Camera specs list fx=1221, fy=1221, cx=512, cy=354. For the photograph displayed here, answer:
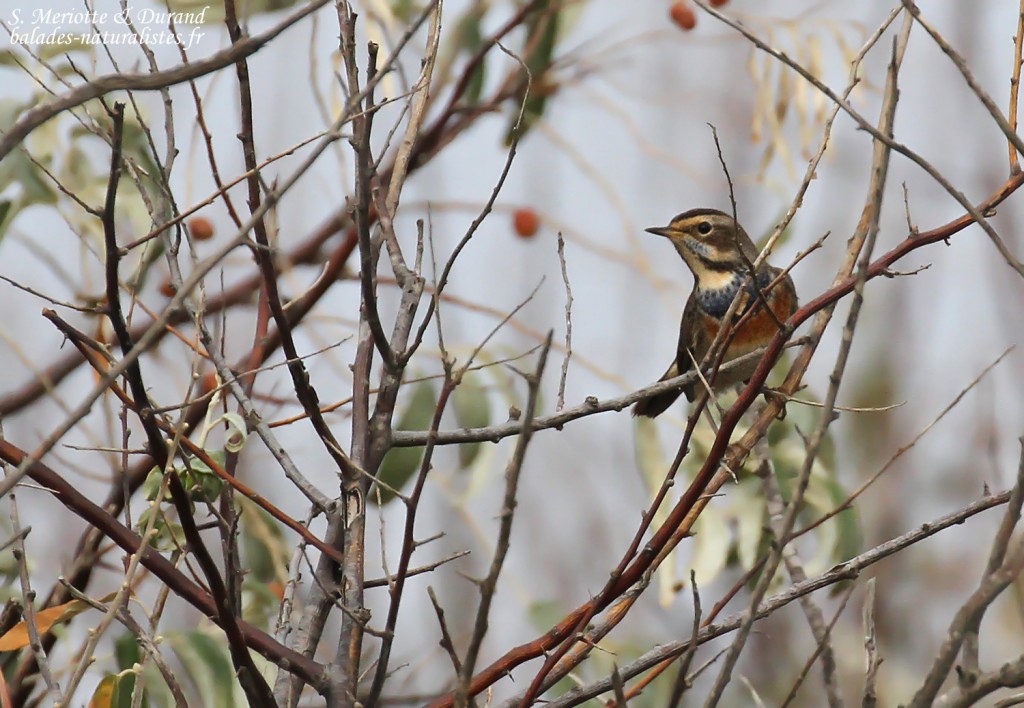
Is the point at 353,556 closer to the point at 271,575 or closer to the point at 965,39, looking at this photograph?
the point at 271,575

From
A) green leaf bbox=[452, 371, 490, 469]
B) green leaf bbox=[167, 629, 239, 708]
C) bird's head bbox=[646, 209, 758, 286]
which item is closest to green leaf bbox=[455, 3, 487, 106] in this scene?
bird's head bbox=[646, 209, 758, 286]

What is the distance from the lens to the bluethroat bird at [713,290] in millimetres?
4180

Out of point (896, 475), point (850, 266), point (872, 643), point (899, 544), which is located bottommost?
point (872, 643)

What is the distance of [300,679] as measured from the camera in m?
2.14

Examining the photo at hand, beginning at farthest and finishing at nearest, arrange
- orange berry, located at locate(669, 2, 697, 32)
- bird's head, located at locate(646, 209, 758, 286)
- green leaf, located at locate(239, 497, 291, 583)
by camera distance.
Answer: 1. bird's head, located at locate(646, 209, 758, 286)
2. orange berry, located at locate(669, 2, 697, 32)
3. green leaf, located at locate(239, 497, 291, 583)

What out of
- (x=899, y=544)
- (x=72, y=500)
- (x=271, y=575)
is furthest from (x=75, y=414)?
(x=271, y=575)

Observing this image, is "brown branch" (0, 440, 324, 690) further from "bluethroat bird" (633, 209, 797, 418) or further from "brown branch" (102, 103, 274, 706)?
"bluethroat bird" (633, 209, 797, 418)

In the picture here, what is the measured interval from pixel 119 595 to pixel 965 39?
6.74 m

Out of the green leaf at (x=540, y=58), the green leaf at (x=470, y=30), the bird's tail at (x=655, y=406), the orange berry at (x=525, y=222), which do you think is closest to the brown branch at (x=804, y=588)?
the bird's tail at (x=655, y=406)

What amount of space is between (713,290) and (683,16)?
3.32ft

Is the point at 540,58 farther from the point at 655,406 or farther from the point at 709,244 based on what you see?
the point at 655,406

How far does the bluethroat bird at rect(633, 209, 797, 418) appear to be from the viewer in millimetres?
4180

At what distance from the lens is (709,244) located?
4.68 meters

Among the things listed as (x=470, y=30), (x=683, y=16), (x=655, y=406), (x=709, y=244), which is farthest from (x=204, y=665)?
(x=683, y=16)
